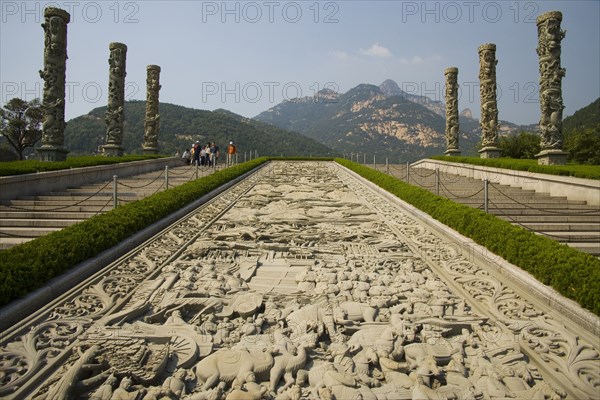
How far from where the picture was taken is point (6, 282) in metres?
4.15

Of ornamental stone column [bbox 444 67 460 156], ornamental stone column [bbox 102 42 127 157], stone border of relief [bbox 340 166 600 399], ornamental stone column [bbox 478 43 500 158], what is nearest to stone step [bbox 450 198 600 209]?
stone border of relief [bbox 340 166 600 399]

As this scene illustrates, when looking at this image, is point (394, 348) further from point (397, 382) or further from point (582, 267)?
point (582, 267)

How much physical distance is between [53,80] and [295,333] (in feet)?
52.0

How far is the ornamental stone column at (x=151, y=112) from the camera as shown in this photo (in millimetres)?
23672

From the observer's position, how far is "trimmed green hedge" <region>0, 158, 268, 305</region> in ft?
14.2

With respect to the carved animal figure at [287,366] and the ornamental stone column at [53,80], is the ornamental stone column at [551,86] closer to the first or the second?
the carved animal figure at [287,366]

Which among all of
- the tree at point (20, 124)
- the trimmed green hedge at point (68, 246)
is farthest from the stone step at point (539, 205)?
the tree at point (20, 124)

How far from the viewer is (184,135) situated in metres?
61.9

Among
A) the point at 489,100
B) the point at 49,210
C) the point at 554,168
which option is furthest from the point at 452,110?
the point at 49,210

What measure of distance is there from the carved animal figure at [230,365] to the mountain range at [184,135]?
4593cm

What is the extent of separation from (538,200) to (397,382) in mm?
9262

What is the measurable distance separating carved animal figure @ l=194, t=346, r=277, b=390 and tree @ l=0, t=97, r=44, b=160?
1464 inches

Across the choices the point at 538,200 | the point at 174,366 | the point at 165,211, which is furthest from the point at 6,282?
the point at 538,200

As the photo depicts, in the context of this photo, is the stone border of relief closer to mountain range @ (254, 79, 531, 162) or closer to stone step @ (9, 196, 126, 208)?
stone step @ (9, 196, 126, 208)
